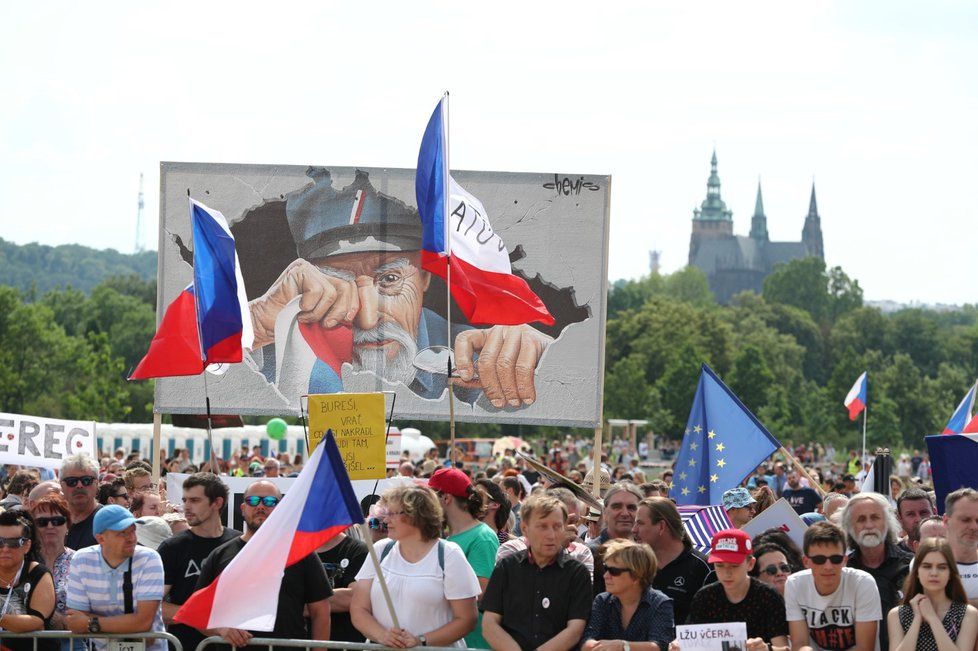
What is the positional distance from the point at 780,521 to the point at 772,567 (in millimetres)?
1901

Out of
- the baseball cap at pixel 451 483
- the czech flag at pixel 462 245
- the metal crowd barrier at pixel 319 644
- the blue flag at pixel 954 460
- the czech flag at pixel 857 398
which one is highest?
the czech flag at pixel 462 245

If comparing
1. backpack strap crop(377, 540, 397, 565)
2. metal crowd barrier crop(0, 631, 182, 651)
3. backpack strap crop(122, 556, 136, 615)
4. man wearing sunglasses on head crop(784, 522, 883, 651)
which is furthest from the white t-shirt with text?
backpack strap crop(122, 556, 136, 615)

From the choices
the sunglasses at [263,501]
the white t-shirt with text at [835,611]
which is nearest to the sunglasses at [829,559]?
the white t-shirt with text at [835,611]

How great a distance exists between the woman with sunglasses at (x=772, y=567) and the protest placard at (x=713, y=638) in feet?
3.78

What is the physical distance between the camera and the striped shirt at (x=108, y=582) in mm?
7465

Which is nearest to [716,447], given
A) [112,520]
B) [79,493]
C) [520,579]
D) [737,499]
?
[737,499]

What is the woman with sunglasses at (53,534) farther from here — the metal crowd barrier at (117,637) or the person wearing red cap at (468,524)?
the person wearing red cap at (468,524)

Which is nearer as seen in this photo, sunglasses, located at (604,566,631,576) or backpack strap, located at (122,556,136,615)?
sunglasses, located at (604,566,631,576)

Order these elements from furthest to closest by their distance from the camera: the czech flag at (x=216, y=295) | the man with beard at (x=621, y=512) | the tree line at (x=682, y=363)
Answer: the tree line at (x=682, y=363), the czech flag at (x=216, y=295), the man with beard at (x=621, y=512)

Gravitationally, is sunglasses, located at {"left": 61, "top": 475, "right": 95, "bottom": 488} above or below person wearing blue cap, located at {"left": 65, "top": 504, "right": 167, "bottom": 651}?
above

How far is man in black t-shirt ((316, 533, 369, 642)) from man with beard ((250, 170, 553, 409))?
792 cm

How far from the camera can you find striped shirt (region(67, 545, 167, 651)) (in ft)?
24.5

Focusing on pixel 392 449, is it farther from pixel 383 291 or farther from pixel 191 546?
pixel 191 546

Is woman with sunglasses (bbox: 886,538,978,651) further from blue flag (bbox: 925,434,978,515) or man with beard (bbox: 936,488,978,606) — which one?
blue flag (bbox: 925,434,978,515)
